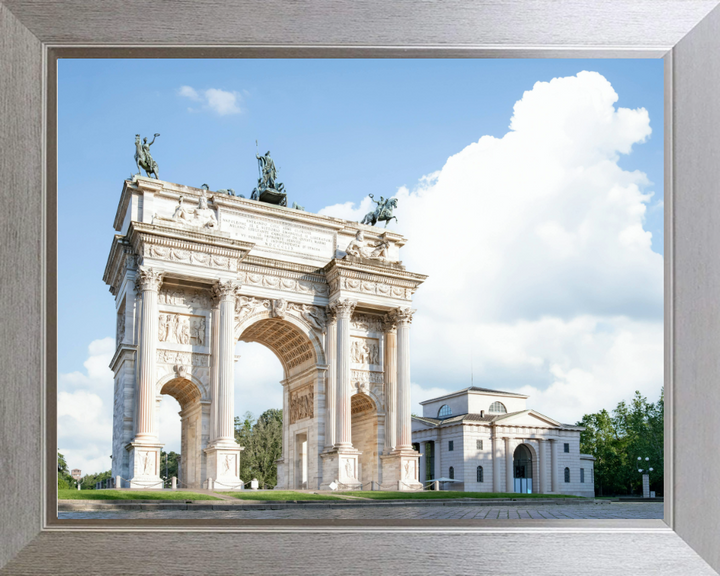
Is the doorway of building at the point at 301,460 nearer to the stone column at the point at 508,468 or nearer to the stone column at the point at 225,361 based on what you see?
the stone column at the point at 225,361

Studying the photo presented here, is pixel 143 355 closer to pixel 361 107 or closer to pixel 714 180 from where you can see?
pixel 361 107

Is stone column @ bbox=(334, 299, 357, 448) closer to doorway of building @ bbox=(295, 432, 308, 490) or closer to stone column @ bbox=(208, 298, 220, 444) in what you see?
doorway of building @ bbox=(295, 432, 308, 490)

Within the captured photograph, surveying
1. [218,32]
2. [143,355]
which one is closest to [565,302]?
[218,32]

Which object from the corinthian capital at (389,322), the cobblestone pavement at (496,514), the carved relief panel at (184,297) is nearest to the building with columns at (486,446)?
the corinthian capital at (389,322)

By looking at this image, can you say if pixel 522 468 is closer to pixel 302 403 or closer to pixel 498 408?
pixel 498 408

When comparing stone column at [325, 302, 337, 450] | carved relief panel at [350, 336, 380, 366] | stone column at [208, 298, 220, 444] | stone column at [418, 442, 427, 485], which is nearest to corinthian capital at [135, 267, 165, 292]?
stone column at [208, 298, 220, 444]
